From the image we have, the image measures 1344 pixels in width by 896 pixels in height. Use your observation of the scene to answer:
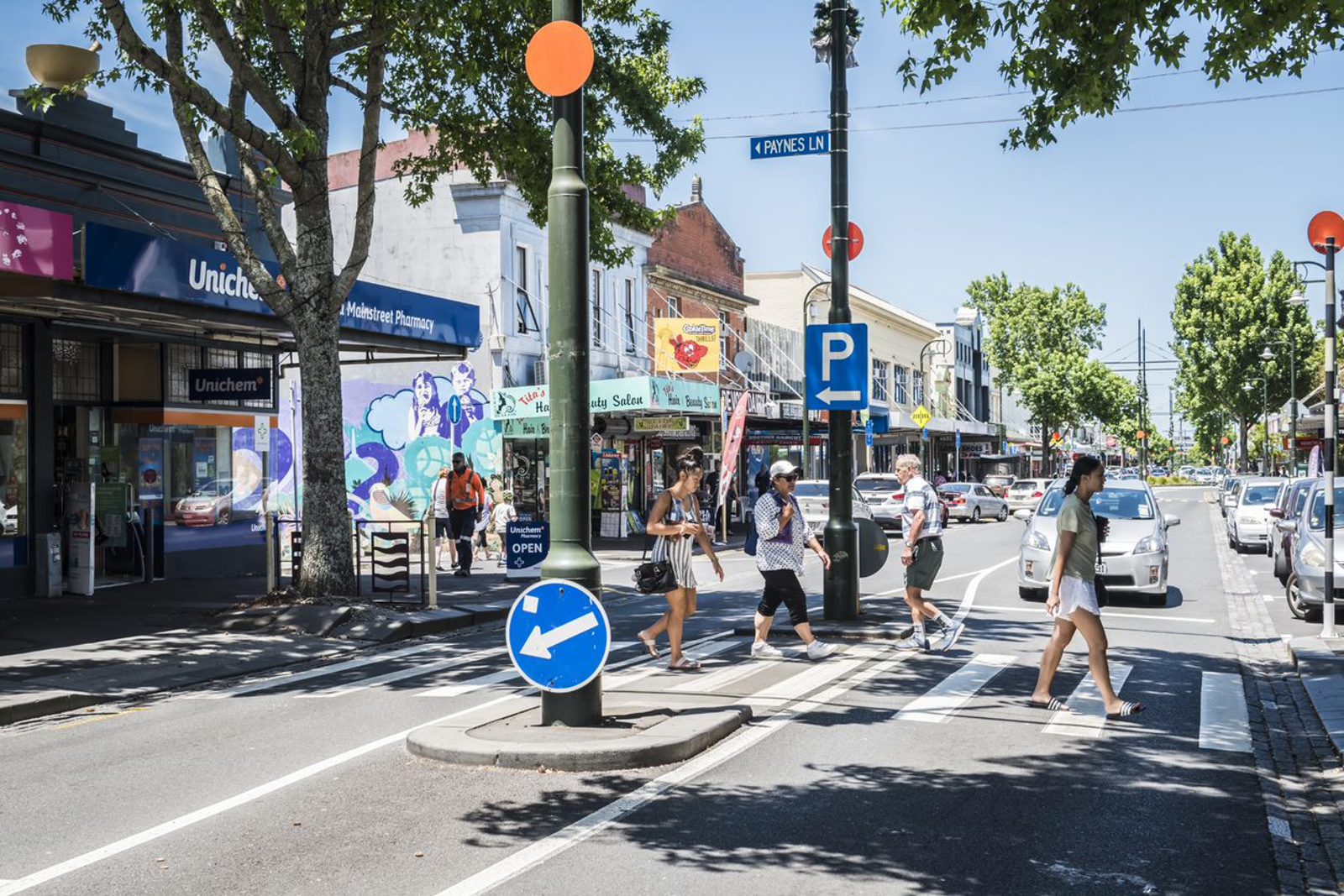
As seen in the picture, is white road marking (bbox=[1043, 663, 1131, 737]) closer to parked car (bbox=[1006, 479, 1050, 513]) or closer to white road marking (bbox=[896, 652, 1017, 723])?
white road marking (bbox=[896, 652, 1017, 723])

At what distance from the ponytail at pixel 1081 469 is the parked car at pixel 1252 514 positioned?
18.6m

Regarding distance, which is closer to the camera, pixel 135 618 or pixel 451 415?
pixel 135 618

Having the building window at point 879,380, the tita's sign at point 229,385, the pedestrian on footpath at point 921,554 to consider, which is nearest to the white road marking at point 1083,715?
the pedestrian on footpath at point 921,554

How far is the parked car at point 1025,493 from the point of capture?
157ft

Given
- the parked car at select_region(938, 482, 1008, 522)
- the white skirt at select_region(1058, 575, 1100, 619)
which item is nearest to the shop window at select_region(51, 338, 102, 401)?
the white skirt at select_region(1058, 575, 1100, 619)

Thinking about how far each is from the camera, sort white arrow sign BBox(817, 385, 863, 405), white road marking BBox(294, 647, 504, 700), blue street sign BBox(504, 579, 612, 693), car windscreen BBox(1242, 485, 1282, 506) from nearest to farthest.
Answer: blue street sign BBox(504, 579, 612, 693), white road marking BBox(294, 647, 504, 700), white arrow sign BBox(817, 385, 863, 405), car windscreen BBox(1242, 485, 1282, 506)

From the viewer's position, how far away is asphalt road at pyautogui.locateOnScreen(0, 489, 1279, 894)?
5414mm

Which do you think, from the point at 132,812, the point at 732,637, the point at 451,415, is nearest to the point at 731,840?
the point at 132,812

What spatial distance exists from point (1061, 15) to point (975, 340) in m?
80.2

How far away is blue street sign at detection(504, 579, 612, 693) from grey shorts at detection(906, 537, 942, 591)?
5.41 meters

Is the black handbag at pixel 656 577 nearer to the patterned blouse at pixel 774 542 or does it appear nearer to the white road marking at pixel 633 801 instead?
the patterned blouse at pixel 774 542

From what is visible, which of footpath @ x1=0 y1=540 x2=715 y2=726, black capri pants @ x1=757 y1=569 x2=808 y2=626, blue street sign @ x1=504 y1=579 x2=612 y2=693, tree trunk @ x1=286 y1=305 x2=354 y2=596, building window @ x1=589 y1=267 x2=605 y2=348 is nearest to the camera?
blue street sign @ x1=504 y1=579 x2=612 y2=693

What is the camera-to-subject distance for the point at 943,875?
537cm

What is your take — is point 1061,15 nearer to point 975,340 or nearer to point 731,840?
point 731,840
